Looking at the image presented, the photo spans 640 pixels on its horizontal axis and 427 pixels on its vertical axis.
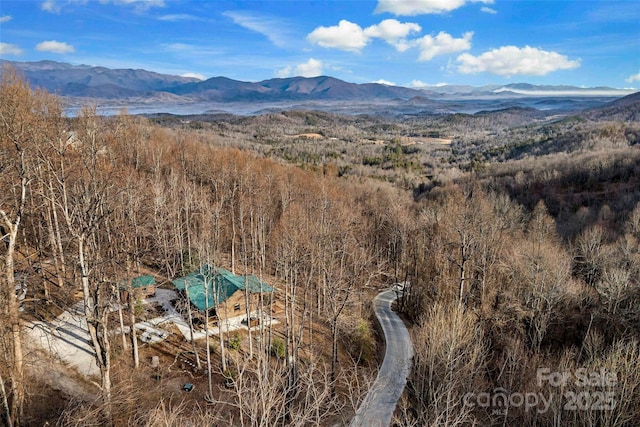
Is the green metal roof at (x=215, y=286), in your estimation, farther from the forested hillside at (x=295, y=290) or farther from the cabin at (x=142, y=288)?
the cabin at (x=142, y=288)

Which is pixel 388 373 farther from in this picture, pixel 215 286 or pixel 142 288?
pixel 142 288

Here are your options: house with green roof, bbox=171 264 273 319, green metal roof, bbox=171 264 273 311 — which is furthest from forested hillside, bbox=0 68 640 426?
house with green roof, bbox=171 264 273 319

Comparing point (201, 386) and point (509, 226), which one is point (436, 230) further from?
point (201, 386)

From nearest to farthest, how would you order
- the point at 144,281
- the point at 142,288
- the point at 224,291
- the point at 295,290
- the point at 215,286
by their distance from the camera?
the point at 224,291, the point at 215,286, the point at 142,288, the point at 144,281, the point at 295,290

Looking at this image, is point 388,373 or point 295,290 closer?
point 388,373

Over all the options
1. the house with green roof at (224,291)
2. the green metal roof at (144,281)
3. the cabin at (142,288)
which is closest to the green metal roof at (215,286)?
the house with green roof at (224,291)

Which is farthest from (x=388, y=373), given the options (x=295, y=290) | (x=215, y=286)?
(x=215, y=286)

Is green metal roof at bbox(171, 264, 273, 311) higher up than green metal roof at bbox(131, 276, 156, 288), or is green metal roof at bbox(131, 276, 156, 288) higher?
green metal roof at bbox(131, 276, 156, 288)

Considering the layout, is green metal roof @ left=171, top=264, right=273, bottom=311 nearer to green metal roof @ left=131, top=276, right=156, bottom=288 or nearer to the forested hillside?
the forested hillside
